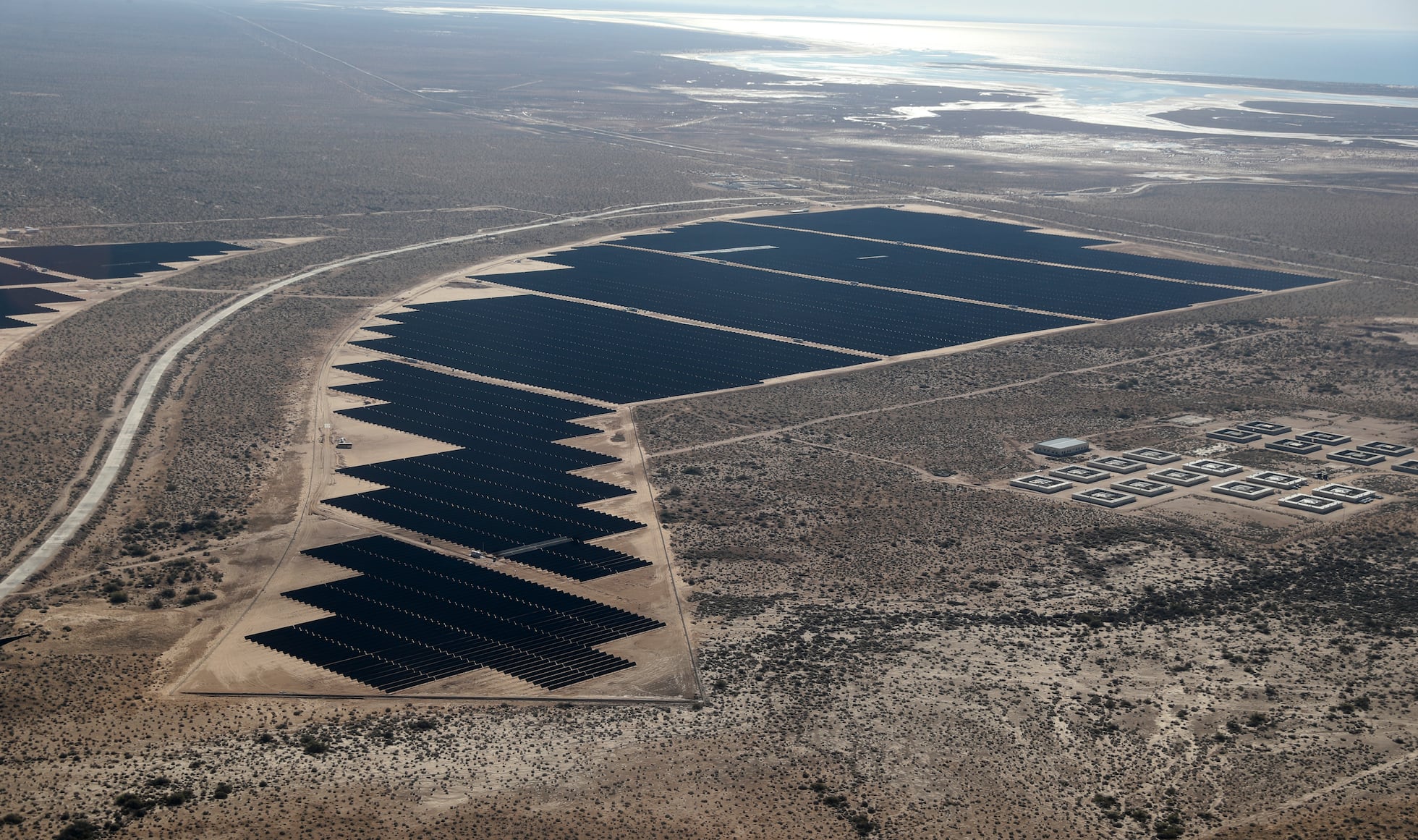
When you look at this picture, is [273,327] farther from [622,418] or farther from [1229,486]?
[1229,486]

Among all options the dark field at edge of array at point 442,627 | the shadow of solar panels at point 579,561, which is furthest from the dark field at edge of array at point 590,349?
the dark field at edge of array at point 442,627

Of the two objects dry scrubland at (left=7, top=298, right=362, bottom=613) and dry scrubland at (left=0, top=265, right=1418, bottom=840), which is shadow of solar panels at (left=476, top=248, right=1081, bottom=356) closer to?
dry scrubland at (left=7, top=298, right=362, bottom=613)

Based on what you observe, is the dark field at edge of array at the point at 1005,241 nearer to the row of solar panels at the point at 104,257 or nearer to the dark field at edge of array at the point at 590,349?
the dark field at edge of array at the point at 590,349

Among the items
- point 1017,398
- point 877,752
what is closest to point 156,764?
point 877,752

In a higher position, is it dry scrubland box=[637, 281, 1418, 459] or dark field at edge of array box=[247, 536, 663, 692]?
dry scrubland box=[637, 281, 1418, 459]

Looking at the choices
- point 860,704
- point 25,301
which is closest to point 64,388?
point 25,301

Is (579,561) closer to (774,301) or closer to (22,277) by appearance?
(774,301)

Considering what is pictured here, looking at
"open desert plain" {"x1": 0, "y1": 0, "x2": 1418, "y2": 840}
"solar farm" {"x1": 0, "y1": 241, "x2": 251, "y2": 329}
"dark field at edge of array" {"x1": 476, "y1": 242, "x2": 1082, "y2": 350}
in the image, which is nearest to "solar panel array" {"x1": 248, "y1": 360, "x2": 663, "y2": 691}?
"open desert plain" {"x1": 0, "y1": 0, "x2": 1418, "y2": 840}
